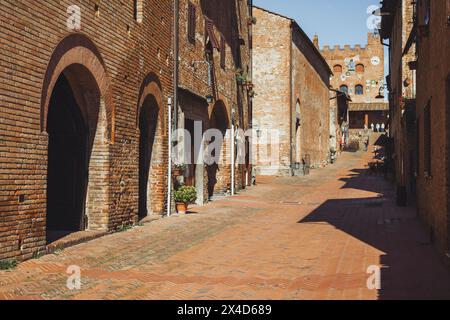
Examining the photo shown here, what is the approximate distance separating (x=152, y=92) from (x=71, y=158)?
3.56 m

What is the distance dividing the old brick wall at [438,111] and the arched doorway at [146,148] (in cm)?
714

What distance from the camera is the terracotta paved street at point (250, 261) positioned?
6527mm

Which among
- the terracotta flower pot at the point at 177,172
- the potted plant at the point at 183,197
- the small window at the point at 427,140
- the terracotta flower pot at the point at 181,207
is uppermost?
the small window at the point at 427,140

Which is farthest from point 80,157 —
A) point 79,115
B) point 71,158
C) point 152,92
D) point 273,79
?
point 273,79

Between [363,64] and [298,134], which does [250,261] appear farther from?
[363,64]

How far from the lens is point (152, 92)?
46.1 ft

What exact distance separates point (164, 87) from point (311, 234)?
609 cm

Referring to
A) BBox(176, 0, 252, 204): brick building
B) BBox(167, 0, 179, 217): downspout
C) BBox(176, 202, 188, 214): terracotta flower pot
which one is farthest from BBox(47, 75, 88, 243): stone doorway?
BBox(176, 0, 252, 204): brick building

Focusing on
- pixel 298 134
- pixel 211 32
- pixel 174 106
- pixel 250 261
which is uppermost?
pixel 211 32

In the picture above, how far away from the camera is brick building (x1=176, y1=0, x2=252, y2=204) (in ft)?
56.0

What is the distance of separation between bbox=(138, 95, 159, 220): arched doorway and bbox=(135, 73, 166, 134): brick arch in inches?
5.8

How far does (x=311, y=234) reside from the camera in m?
11.8

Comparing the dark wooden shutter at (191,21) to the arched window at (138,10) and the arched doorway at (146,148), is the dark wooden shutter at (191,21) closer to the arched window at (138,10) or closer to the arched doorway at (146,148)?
the arched doorway at (146,148)

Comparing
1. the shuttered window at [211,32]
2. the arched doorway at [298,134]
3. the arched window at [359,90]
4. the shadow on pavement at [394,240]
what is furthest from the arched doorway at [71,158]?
the arched window at [359,90]
